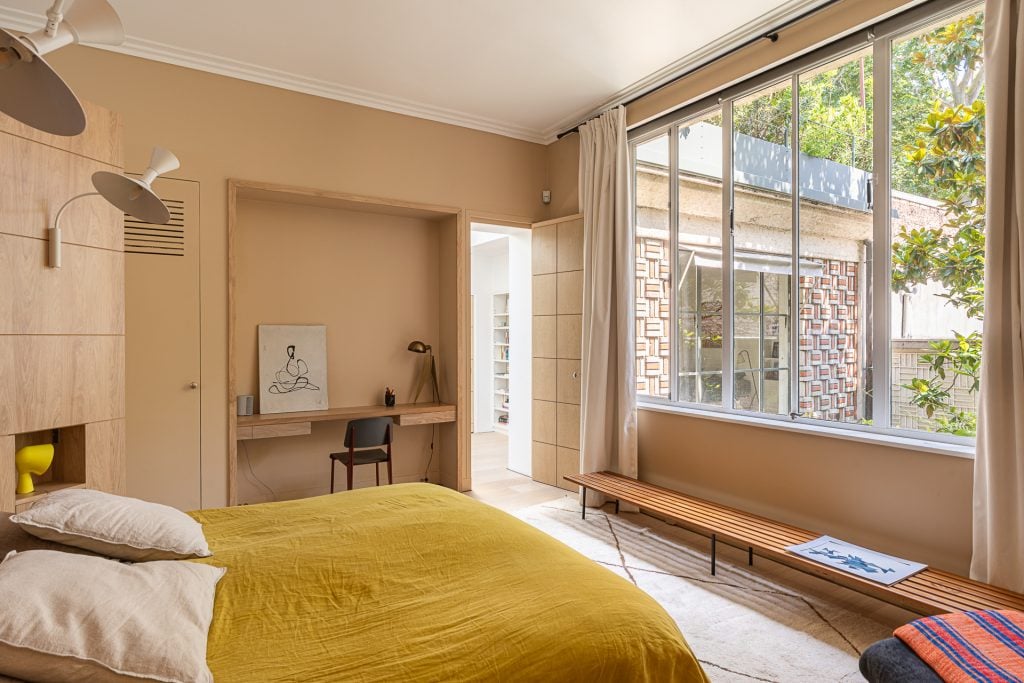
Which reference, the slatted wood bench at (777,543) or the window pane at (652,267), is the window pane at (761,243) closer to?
the window pane at (652,267)

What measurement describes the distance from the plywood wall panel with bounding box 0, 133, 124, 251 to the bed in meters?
1.70

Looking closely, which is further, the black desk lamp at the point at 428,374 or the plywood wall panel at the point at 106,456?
the black desk lamp at the point at 428,374

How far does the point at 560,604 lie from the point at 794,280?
264cm

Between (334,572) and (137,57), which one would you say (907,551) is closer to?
(334,572)

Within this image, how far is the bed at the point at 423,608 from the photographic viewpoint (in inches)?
50.2

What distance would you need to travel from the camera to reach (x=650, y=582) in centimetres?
297

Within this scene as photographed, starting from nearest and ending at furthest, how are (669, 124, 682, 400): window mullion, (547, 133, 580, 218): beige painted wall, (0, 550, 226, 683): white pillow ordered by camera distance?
(0, 550, 226, 683): white pillow → (669, 124, 682, 400): window mullion → (547, 133, 580, 218): beige painted wall

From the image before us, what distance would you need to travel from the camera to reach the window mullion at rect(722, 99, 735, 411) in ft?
12.2

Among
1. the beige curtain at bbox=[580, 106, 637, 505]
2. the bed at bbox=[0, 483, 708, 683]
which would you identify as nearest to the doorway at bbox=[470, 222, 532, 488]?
the beige curtain at bbox=[580, 106, 637, 505]

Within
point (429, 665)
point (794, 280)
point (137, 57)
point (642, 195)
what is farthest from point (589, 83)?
point (429, 665)

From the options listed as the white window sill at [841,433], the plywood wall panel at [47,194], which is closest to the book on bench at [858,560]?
the white window sill at [841,433]

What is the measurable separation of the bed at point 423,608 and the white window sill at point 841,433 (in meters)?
1.84

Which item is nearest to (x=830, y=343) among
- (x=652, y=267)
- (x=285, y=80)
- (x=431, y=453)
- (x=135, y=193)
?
(x=652, y=267)

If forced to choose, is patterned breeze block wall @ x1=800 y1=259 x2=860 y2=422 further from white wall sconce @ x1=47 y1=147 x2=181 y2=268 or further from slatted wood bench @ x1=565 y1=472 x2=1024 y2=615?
A: white wall sconce @ x1=47 y1=147 x2=181 y2=268
